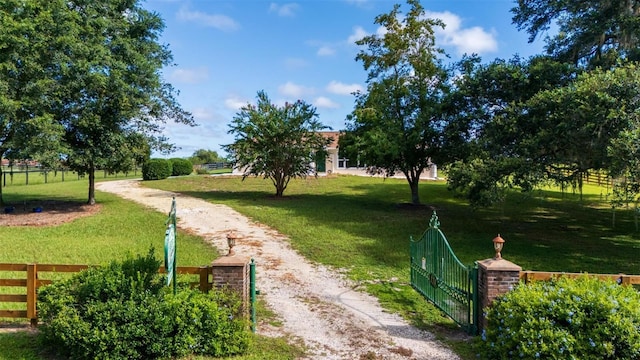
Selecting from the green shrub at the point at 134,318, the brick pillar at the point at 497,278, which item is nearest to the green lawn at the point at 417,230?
the brick pillar at the point at 497,278

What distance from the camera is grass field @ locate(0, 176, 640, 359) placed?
8992 millimetres

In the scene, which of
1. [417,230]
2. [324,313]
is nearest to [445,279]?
[324,313]

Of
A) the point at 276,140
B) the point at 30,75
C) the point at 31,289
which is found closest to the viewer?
the point at 31,289

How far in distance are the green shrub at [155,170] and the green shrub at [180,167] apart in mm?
2977

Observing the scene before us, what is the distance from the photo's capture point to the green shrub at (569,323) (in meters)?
3.83

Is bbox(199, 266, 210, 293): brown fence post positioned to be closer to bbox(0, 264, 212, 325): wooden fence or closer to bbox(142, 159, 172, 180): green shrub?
bbox(0, 264, 212, 325): wooden fence

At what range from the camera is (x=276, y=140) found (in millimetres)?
19953

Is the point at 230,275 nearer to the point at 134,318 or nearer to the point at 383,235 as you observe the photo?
the point at 134,318

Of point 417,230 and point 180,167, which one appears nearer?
point 417,230

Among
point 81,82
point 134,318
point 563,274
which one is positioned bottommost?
point 134,318

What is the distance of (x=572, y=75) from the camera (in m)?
11.9

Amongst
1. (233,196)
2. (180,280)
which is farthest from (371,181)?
(180,280)

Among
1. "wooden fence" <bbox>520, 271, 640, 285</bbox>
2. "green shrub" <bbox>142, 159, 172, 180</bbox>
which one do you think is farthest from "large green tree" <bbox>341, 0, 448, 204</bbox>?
"green shrub" <bbox>142, 159, 172, 180</bbox>

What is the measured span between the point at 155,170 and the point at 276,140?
13.9 meters
